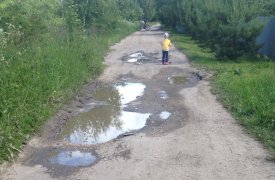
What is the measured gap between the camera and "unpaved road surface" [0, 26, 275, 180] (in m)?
5.91

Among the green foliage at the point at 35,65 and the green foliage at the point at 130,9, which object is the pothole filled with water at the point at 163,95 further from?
the green foliage at the point at 130,9

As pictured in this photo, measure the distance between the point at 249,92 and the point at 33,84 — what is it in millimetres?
5197

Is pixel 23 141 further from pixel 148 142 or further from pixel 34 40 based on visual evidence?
pixel 34 40

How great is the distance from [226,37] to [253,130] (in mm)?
9143

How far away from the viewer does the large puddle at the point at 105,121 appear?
8.02 metres

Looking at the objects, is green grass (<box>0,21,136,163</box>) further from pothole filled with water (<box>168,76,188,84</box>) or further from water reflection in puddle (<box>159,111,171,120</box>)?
pothole filled with water (<box>168,76,188,84</box>)

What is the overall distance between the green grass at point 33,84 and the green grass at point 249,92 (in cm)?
420

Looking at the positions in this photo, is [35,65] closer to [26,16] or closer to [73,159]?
[73,159]

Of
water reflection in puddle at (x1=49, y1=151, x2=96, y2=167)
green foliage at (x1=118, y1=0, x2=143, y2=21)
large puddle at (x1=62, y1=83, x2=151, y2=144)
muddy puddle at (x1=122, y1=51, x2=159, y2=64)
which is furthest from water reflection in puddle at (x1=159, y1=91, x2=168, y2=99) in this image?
green foliage at (x1=118, y1=0, x2=143, y2=21)

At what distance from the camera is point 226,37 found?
16156 mm

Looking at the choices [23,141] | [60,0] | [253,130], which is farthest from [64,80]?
[60,0]

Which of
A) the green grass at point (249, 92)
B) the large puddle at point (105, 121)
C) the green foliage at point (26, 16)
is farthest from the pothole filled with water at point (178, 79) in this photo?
the green foliage at point (26, 16)

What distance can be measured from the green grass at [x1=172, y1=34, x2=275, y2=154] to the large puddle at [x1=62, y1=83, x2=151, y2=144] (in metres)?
2.19

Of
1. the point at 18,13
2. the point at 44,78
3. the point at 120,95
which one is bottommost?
the point at 120,95
